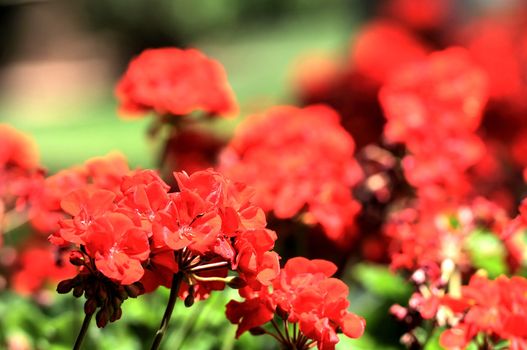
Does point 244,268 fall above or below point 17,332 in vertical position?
above

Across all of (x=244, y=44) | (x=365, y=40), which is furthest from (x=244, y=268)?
(x=244, y=44)

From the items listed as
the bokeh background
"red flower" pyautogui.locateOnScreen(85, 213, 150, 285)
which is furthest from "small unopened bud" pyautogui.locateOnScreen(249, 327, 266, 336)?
the bokeh background

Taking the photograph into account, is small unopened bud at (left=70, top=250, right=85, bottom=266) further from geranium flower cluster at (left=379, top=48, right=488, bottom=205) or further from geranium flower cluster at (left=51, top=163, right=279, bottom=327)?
geranium flower cluster at (left=379, top=48, right=488, bottom=205)

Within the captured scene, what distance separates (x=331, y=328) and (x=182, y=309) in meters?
0.90

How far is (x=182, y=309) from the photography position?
220cm

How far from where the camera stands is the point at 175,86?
7.26ft

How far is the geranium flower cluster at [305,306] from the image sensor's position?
1342mm

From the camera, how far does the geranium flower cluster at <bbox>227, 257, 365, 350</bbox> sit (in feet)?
4.40

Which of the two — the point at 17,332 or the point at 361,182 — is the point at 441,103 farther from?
the point at 17,332

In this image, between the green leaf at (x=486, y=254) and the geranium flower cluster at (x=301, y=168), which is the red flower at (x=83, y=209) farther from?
the green leaf at (x=486, y=254)

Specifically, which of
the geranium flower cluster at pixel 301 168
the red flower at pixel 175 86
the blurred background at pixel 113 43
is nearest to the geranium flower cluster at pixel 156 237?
the geranium flower cluster at pixel 301 168

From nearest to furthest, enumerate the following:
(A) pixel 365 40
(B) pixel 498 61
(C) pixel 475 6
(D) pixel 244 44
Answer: (B) pixel 498 61 < (A) pixel 365 40 < (C) pixel 475 6 < (D) pixel 244 44

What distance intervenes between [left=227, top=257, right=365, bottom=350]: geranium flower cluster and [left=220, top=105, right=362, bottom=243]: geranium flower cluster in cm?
54

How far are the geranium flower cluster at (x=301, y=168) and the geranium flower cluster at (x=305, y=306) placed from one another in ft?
1.77
